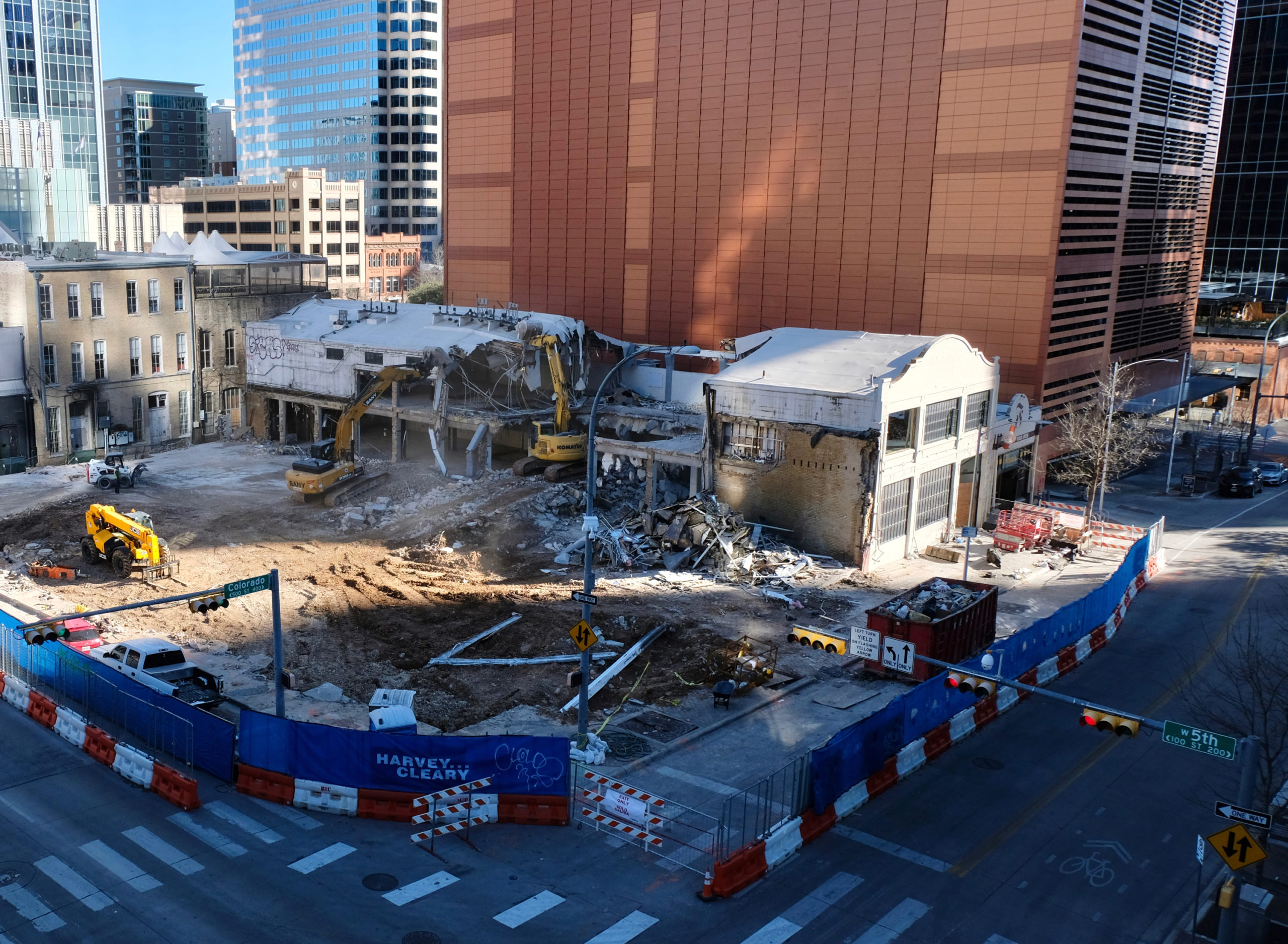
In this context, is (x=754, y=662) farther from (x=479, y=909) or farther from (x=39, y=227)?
(x=39, y=227)

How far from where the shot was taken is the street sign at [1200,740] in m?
17.3

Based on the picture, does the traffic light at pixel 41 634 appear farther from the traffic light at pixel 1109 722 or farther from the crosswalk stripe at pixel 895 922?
the traffic light at pixel 1109 722

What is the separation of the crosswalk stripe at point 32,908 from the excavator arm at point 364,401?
109 ft

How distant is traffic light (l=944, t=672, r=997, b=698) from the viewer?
21719mm

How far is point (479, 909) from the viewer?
1939 centimetres

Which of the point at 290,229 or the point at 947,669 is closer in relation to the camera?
the point at 947,669

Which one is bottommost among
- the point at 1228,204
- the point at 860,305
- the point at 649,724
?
the point at 649,724

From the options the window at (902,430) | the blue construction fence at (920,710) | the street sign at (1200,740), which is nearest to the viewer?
the street sign at (1200,740)

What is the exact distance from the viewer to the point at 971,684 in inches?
872

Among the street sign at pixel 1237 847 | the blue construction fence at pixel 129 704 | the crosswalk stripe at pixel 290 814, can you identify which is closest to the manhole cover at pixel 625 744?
the crosswalk stripe at pixel 290 814

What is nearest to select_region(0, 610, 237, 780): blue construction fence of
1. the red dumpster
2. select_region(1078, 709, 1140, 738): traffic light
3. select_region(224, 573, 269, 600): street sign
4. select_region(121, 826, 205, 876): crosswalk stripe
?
select_region(121, 826, 205, 876): crosswalk stripe

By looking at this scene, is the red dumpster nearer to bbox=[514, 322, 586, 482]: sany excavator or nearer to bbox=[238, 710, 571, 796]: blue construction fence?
bbox=[238, 710, 571, 796]: blue construction fence

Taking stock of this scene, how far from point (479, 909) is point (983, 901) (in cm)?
887

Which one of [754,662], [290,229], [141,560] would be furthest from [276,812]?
[290,229]
